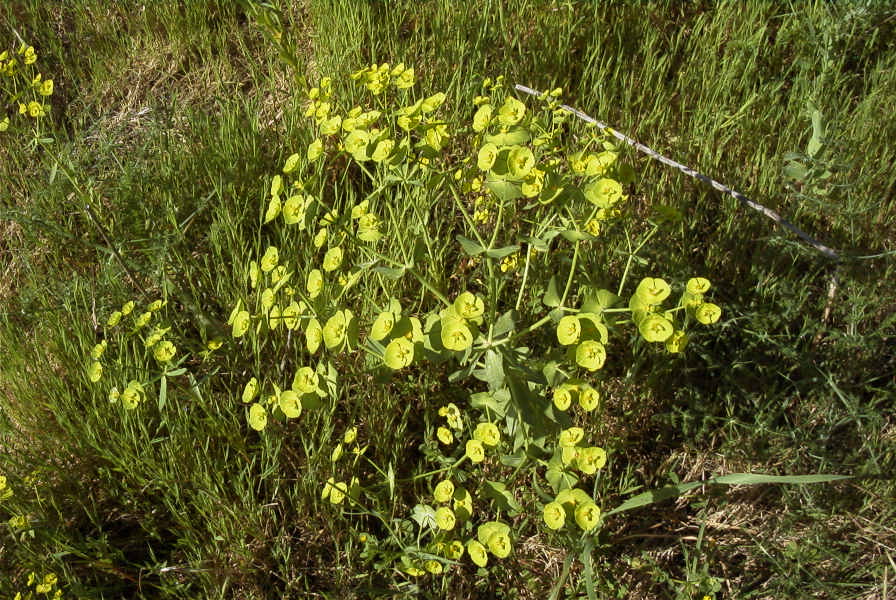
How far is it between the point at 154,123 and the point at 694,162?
7.26 ft

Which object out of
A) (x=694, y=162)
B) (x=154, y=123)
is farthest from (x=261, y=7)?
(x=694, y=162)

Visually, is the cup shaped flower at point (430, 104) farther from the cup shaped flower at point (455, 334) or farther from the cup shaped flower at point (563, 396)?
the cup shaped flower at point (563, 396)

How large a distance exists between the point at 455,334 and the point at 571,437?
404mm

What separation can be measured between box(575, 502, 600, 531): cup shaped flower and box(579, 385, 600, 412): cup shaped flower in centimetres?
22

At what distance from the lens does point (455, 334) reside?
149 cm

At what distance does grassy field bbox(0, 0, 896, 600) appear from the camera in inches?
79.0

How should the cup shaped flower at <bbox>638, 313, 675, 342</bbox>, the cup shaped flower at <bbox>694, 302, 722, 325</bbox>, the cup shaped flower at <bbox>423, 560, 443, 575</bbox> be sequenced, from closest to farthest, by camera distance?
1. the cup shaped flower at <bbox>638, 313, 675, 342</bbox>
2. the cup shaped flower at <bbox>694, 302, 722, 325</bbox>
3. the cup shaped flower at <bbox>423, 560, 443, 575</bbox>

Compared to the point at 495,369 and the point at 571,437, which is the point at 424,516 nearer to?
the point at 571,437

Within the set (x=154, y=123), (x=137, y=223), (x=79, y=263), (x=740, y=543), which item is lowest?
(x=740, y=543)

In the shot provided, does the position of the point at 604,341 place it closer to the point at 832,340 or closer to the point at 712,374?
the point at 712,374

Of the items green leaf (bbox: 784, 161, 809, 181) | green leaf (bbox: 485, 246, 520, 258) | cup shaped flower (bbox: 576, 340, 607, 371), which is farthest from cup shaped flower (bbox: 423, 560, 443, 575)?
green leaf (bbox: 784, 161, 809, 181)

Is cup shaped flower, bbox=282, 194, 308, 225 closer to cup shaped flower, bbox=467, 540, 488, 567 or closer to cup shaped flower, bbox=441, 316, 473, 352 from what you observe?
cup shaped flower, bbox=441, 316, 473, 352

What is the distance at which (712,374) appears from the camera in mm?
2182

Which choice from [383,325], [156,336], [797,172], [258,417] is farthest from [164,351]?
[797,172]
